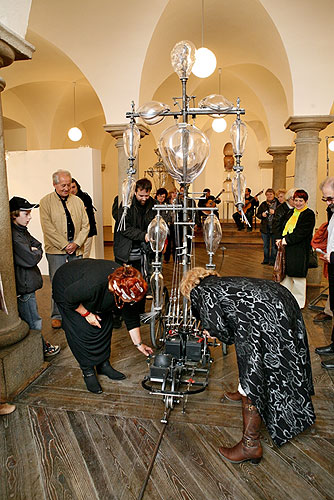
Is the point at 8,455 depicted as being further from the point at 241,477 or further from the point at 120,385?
the point at 241,477

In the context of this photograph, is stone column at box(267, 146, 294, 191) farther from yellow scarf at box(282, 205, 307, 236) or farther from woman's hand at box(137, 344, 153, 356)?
woman's hand at box(137, 344, 153, 356)

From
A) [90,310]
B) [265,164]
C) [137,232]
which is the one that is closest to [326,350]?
[137,232]

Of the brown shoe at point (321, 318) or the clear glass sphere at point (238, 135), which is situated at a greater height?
the clear glass sphere at point (238, 135)

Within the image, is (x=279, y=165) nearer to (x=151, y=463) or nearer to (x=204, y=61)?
(x=204, y=61)

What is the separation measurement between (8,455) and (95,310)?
101cm

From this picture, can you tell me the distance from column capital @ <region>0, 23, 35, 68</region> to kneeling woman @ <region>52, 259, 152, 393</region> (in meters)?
1.53

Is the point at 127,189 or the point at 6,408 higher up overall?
the point at 127,189

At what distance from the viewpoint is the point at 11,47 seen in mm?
2754

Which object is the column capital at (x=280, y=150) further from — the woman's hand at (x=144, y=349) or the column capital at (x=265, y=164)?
the woman's hand at (x=144, y=349)

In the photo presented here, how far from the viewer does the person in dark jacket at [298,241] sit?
15.1 ft

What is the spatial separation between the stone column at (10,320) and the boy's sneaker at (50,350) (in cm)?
32

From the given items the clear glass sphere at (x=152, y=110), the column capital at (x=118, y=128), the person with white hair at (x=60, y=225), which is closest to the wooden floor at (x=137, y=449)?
the person with white hair at (x=60, y=225)

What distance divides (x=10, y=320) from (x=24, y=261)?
0.49 meters

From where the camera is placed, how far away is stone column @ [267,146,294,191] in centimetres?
1005
